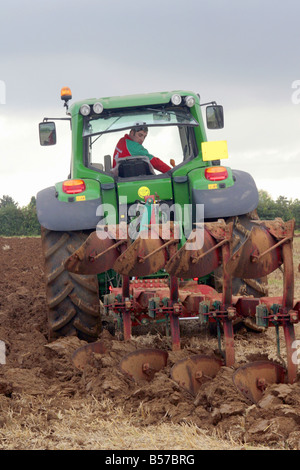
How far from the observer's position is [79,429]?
4293mm

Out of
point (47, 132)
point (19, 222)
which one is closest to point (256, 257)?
point (47, 132)

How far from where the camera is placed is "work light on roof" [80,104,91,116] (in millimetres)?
7277

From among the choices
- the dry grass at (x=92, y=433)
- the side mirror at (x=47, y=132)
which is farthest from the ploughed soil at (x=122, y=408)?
the side mirror at (x=47, y=132)

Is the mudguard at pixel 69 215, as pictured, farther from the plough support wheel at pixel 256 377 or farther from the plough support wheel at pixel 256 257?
the plough support wheel at pixel 256 377

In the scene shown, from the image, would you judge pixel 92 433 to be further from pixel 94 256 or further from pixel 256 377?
pixel 94 256

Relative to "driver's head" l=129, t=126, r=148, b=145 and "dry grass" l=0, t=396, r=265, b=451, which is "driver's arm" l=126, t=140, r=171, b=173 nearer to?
"driver's head" l=129, t=126, r=148, b=145

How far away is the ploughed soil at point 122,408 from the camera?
3994 millimetres

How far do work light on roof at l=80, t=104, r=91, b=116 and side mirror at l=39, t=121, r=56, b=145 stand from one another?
0.77 meters

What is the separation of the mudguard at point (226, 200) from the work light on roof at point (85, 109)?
4.44 feet

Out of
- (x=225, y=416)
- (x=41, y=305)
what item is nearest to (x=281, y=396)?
(x=225, y=416)

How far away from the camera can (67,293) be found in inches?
267
